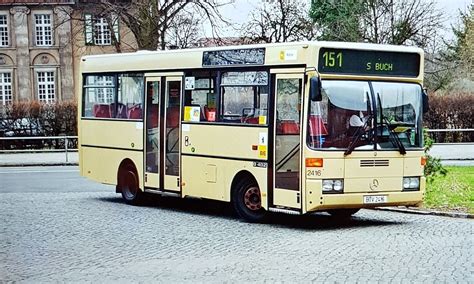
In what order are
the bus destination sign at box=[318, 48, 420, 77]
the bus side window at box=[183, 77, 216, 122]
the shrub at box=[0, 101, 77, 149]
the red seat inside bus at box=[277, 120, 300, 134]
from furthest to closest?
the shrub at box=[0, 101, 77, 149] → the bus side window at box=[183, 77, 216, 122] → the red seat inside bus at box=[277, 120, 300, 134] → the bus destination sign at box=[318, 48, 420, 77]

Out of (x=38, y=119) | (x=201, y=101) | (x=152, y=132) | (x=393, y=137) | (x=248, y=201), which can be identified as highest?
(x=201, y=101)

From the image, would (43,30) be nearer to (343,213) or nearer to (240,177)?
(240,177)

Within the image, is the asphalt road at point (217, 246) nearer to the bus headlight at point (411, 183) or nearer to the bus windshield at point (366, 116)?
the bus headlight at point (411, 183)

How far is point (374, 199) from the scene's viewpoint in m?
15.7

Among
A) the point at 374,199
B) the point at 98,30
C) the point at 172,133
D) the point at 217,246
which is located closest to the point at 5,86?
the point at 98,30

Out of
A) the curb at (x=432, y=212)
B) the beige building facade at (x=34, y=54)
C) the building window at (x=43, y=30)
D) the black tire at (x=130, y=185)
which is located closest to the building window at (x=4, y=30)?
the beige building facade at (x=34, y=54)

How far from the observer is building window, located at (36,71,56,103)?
6856 centimetres

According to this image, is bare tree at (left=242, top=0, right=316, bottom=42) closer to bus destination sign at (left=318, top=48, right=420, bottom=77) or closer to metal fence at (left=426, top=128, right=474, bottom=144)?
metal fence at (left=426, top=128, right=474, bottom=144)

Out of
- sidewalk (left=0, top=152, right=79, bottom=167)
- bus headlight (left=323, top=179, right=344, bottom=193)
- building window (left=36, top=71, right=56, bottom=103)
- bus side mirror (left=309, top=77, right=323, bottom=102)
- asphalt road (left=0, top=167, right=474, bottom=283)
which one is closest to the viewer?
asphalt road (left=0, top=167, right=474, bottom=283)

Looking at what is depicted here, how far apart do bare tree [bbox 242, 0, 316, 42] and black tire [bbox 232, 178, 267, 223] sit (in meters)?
35.5

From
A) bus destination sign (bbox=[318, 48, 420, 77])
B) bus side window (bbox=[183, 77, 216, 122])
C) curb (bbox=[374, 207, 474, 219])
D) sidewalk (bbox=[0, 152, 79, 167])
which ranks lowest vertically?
sidewalk (bbox=[0, 152, 79, 167])

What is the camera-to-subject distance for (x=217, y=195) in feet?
58.4

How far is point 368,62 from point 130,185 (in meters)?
7.13

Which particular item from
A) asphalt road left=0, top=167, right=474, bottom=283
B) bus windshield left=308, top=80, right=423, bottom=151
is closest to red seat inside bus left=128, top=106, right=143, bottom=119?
asphalt road left=0, top=167, right=474, bottom=283
